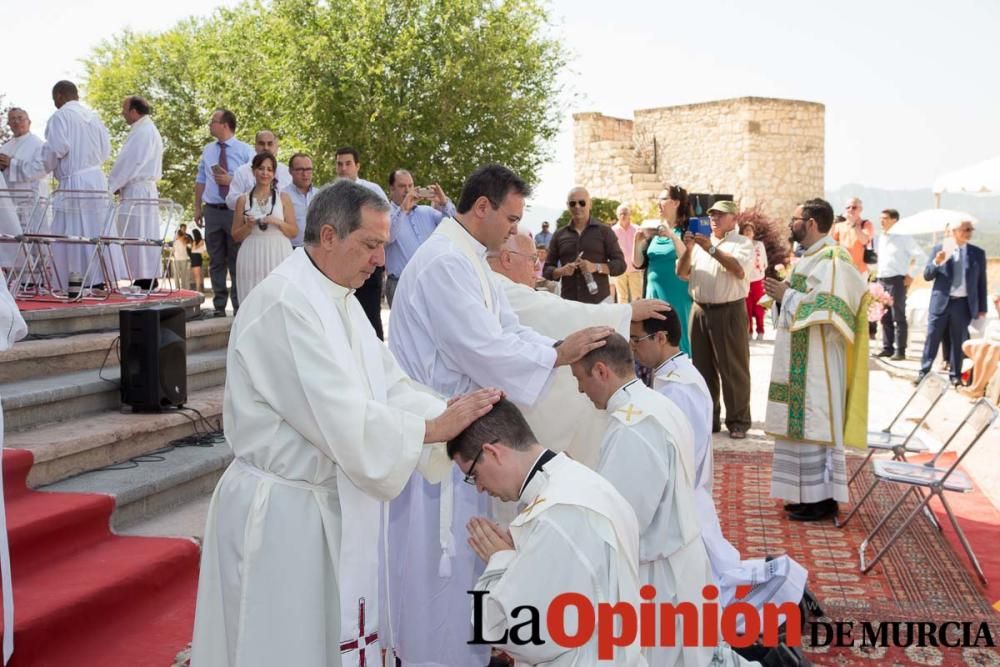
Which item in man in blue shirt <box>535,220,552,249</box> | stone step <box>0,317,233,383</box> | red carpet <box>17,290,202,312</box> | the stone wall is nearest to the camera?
stone step <box>0,317,233,383</box>

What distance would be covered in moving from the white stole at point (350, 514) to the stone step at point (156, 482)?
261 centimetres

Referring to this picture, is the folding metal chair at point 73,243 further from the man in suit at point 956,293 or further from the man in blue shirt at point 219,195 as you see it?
the man in suit at point 956,293

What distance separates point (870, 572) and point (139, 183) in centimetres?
733

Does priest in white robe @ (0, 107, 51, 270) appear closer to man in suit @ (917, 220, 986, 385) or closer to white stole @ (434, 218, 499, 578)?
white stole @ (434, 218, 499, 578)

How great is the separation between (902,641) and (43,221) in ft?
24.9

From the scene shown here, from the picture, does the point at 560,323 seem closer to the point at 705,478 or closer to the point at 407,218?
the point at 705,478

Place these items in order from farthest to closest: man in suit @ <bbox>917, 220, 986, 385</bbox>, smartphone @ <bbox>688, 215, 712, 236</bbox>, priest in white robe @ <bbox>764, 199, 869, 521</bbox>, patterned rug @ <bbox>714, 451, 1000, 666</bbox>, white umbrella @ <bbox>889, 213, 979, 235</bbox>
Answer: white umbrella @ <bbox>889, 213, 979, 235</bbox> < man in suit @ <bbox>917, 220, 986, 385</bbox> < smartphone @ <bbox>688, 215, 712, 236</bbox> < priest in white robe @ <bbox>764, 199, 869, 521</bbox> < patterned rug @ <bbox>714, 451, 1000, 666</bbox>

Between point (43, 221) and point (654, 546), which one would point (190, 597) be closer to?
point (654, 546)

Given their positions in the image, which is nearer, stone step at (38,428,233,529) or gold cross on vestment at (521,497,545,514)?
gold cross on vestment at (521,497,545,514)

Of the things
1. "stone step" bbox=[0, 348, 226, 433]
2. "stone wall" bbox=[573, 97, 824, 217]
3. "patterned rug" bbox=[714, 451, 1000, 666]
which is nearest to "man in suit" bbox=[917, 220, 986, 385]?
"patterned rug" bbox=[714, 451, 1000, 666]

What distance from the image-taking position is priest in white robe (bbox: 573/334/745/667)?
3.53 m

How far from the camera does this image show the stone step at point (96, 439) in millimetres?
5402

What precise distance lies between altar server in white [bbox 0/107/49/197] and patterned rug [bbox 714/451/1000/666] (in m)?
7.26

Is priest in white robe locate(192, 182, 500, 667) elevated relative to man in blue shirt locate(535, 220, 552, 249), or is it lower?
lower
